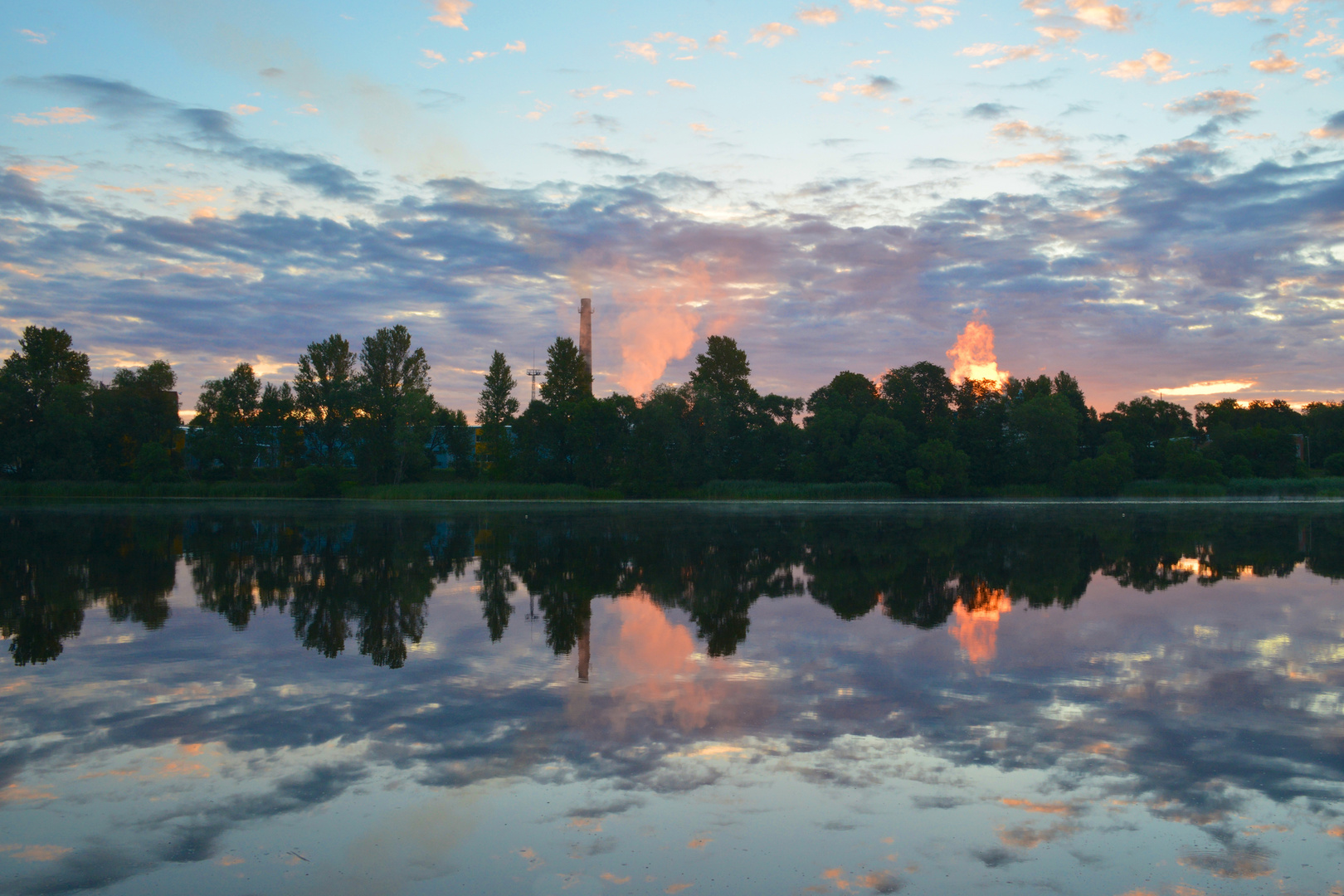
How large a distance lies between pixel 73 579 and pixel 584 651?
15584mm

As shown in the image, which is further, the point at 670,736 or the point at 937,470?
the point at 937,470

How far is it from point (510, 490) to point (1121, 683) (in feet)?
228

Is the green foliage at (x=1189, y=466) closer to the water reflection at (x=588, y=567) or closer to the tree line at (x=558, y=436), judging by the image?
the tree line at (x=558, y=436)

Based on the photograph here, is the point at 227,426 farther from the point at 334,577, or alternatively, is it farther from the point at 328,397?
the point at 334,577

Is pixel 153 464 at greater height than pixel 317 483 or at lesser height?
greater

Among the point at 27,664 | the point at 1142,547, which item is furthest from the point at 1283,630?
the point at 27,664

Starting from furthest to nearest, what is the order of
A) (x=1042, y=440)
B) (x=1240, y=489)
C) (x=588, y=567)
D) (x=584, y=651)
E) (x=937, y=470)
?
1. (x=1042, y=440)
2. (x=1240, y=489)
3. (x=937, y=470)
4. (x=588, y=567)
5. (x=584, y=651)

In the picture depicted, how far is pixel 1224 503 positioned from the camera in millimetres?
66250

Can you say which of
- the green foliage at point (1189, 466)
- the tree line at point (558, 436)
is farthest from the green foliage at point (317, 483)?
the green foliage at point (1189, 466)

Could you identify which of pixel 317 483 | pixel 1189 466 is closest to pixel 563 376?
pixel 317 483

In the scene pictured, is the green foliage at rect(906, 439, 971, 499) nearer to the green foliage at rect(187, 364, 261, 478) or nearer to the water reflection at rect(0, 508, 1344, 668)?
the water reflection at rect(0, 508, 1344, 668)

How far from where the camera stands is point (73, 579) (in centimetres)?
2080

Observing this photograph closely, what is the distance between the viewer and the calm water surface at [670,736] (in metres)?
6.04

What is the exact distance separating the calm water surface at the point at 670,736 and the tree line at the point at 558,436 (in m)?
63.4
